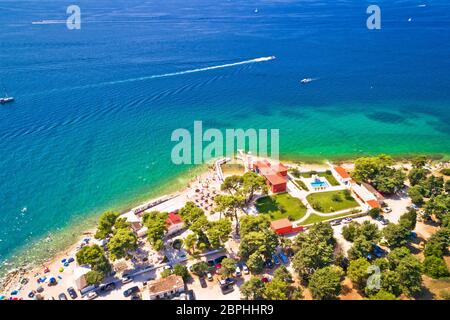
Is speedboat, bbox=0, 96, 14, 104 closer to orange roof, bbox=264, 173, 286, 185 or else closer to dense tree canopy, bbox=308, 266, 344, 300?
orange roof, bbox=264, 173, 286, 185

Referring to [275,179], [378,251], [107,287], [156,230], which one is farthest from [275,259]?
[107,287]

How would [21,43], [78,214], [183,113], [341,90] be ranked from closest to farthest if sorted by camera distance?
[78,214] < [183,113] < [341,90] < [21,43]

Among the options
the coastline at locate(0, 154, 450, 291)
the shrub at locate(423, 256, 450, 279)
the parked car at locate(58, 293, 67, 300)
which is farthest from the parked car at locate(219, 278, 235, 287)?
the shrub at locate(423, 256, 450, 279)

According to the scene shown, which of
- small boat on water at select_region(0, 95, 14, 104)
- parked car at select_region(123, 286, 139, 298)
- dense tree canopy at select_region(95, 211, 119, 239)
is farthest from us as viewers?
small boat on water at select_region(0, 95, 14, 104)

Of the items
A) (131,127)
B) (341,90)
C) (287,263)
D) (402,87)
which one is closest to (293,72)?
Answer: (341,90)

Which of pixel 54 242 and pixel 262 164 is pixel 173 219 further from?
pixel 262 164

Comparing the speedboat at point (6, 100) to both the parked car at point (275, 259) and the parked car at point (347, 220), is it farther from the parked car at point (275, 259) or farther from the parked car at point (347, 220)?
the parked car at point (347, 220)

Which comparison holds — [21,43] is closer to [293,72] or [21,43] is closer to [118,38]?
[118,38]
